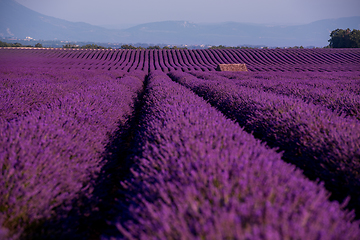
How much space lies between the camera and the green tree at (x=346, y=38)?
4878 centimetres

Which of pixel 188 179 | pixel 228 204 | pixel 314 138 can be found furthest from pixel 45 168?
pixel 314 138

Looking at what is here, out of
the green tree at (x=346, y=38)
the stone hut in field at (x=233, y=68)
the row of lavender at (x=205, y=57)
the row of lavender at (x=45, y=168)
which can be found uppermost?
the green tree at (x=346, y=38)

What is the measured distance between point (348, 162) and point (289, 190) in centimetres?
133

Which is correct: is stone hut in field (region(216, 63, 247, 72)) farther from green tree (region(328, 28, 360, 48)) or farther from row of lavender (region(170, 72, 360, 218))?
green tree (region(328, 28, 360, 48))

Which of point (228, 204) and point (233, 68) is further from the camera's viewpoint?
point (233, 68)

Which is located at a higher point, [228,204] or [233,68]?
[233,68]

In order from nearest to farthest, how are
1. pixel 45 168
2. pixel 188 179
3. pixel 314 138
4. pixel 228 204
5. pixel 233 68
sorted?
1. pixel 228 204
2. pixel 188 179
3. pixel 45 168
4. pixel 314 138
5. pixel 233 68

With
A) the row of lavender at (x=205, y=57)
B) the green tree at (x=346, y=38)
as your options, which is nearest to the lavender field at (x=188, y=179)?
the row of lavender at (x=205, y=57)

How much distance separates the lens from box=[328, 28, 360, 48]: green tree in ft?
160

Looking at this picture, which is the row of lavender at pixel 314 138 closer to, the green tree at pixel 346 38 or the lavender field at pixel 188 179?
the lavender field at pixel 188 179

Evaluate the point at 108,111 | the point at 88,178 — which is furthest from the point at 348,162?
the point at 108,111

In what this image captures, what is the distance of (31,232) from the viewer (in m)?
1.45

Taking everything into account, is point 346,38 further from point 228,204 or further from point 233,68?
point 228,204

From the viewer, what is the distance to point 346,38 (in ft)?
165
